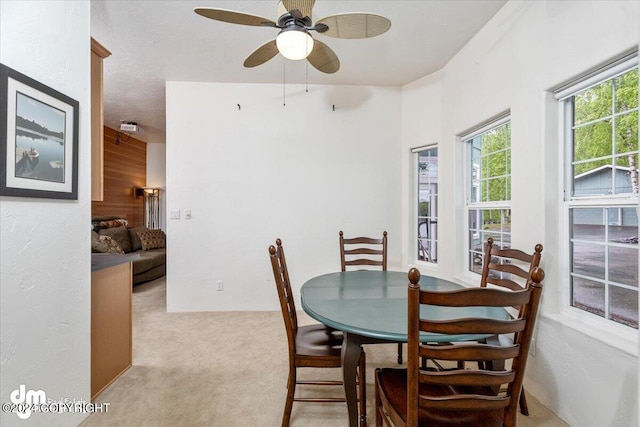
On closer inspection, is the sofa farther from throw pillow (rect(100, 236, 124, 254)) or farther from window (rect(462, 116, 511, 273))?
window (rect(462, 116, 511, 273))

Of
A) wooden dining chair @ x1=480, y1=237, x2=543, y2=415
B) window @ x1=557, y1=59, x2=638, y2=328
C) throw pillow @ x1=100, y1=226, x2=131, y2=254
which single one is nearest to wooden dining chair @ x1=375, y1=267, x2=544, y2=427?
wooden dining chair @ x1=480, y1=237, x2=543, y2=415

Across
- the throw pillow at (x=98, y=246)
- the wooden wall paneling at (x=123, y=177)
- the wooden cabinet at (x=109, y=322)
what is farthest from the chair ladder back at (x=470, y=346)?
the wooden wall paneling at (x=123, y=177)

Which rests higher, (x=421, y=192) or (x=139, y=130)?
(x=139, y=130)

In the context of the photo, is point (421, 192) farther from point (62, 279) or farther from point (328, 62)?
point (62, 279)

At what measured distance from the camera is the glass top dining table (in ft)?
4.13

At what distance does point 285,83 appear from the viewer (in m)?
3.62

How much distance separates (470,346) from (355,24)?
1.69m

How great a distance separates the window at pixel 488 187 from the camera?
2463mm

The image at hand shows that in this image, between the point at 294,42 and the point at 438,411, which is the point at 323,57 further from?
the point at 438,411

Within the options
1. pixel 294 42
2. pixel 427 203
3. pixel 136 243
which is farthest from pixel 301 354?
pixel 136 243

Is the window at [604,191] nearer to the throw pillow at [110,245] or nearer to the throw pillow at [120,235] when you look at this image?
the throw pillow at [110,245]

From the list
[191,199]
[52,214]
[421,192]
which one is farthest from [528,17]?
[191,199]

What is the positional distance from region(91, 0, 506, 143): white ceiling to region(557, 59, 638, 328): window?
1.06 m

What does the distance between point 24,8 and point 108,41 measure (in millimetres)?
1522
